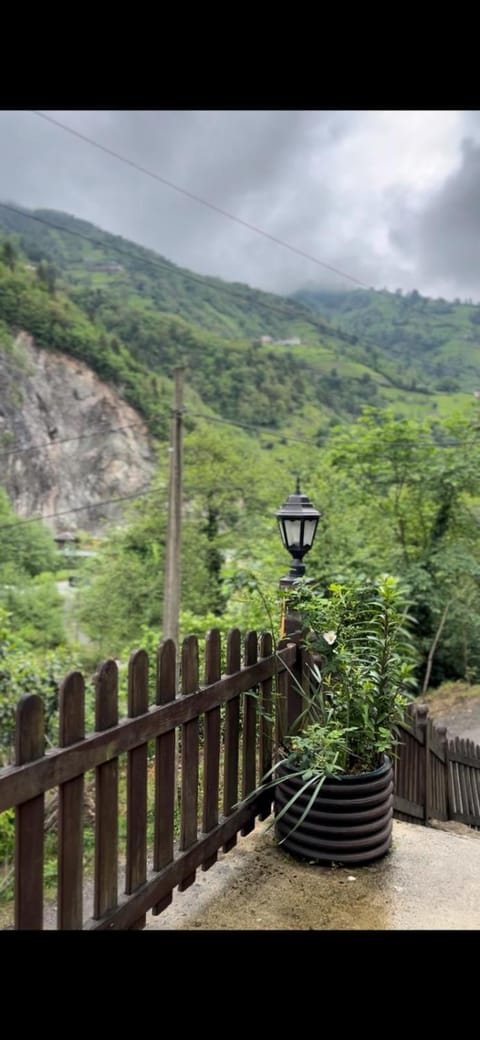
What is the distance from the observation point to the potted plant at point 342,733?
2.28 meters

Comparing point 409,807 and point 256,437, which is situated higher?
point 256,437

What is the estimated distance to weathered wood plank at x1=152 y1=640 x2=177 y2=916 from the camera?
1.91 m

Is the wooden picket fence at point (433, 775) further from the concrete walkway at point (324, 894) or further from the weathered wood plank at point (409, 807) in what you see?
the concrete walkway at point (324, 894)

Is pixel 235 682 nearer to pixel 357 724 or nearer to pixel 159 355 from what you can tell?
pixel 357 724

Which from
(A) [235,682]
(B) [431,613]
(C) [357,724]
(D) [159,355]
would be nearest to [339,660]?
(C) [357,724]

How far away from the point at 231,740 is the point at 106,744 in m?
0.82

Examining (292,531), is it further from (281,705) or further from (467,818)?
(467,818)

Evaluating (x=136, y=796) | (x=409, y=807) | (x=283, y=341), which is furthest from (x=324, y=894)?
(x=283, y=341)

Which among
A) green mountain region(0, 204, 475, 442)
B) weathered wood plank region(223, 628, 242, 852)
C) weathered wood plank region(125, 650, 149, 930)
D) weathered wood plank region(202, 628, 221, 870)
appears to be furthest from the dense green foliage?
weathered wood plank region(125, 650, 149, 930)

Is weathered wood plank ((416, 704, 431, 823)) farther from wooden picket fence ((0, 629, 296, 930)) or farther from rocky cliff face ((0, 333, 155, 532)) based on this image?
rocky cliff face ((0, 333, 155, 532))

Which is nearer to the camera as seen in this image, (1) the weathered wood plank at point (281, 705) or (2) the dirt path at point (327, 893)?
(2) the dirt path at point (327, 893)

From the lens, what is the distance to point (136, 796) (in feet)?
5.88

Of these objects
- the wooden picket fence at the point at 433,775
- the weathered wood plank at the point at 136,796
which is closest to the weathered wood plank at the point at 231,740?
the weathered wood plank at the point at 136,796

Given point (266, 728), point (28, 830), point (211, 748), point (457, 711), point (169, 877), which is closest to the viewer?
point (28, 830)
